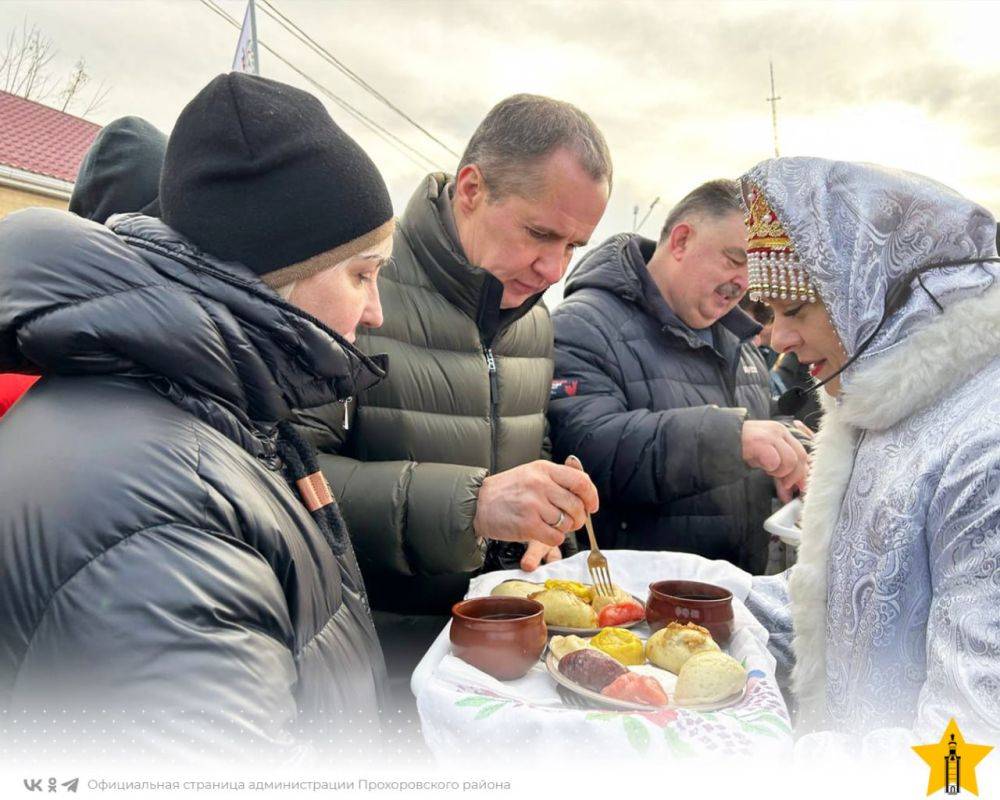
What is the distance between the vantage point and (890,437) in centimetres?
131

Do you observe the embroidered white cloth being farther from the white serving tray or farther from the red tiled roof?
the red tiled roof

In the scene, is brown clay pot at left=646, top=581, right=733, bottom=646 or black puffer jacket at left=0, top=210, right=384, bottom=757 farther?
brown clay pot at left=646, top=581, right=733, bottom=646

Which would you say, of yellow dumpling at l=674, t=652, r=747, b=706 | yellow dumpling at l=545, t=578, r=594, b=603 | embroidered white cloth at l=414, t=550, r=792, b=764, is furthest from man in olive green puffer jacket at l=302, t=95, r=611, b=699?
yellow dumpling at l=674, t=652, r=747, b=706

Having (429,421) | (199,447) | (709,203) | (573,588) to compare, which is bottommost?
(573,588)

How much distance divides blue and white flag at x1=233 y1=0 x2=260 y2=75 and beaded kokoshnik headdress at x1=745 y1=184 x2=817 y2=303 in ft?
23.8

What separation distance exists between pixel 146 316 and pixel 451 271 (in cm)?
130

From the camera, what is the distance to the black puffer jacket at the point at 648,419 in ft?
7.81

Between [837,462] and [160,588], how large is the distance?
1300 millimetres

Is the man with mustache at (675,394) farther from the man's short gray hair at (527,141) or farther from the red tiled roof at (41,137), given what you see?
the red tiled roof at (41,137)

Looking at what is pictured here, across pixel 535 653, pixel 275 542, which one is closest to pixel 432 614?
pixel 535 653

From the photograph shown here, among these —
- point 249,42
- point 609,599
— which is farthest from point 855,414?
point 249,42

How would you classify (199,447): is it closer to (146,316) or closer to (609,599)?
(146,316)

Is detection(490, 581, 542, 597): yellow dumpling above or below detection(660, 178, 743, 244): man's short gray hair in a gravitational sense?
below

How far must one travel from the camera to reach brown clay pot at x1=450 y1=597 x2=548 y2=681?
130cm
